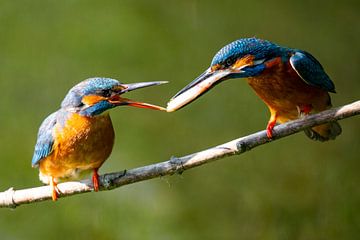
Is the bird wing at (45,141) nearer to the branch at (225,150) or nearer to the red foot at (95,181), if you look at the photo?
the red foot at (95,181)

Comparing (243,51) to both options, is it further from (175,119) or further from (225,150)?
(175,119)

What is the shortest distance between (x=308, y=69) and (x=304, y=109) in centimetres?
29

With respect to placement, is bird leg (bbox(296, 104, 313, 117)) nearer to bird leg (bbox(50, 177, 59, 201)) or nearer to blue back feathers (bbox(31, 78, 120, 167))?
blue back feathers (bbox(31, 78, 120, 167))

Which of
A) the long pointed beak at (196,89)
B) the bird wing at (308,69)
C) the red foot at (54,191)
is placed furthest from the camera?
the red foot at (54,191)

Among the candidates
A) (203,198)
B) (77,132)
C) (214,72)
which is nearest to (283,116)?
(214,72)

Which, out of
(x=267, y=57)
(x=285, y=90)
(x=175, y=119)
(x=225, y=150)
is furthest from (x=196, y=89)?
(x=175, y=119)

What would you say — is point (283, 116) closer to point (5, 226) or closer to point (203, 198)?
point (203, 198)

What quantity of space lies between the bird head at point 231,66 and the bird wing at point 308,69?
127mm

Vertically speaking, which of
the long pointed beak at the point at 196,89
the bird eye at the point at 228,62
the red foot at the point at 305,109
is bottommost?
the red foot at the point at 305,109

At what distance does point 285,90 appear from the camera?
4543mm

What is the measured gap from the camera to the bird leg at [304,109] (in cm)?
465

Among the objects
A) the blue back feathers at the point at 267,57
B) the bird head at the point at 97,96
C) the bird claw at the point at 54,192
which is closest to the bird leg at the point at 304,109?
the blue back feathers at the point at 267,57

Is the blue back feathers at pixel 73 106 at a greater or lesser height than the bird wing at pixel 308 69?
greater

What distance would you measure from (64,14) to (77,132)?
8.97ft
